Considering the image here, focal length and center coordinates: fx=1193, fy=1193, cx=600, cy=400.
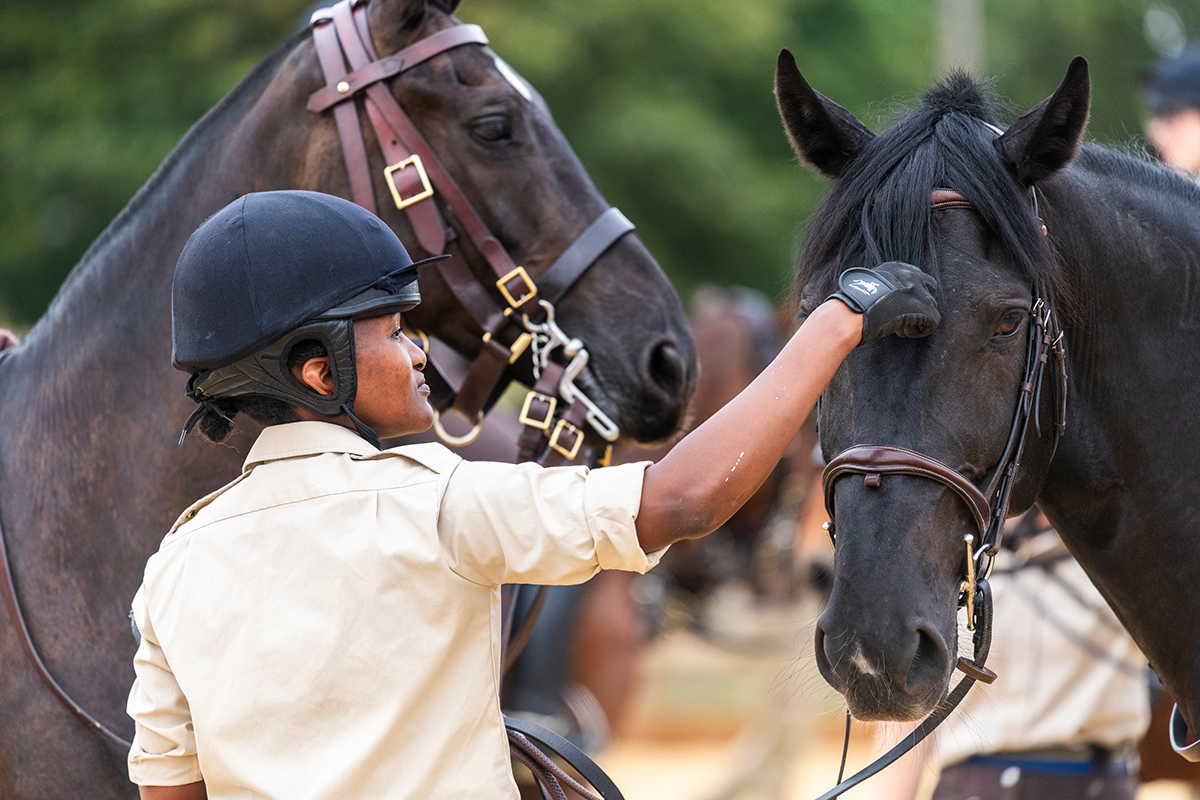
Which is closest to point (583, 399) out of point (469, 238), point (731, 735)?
point (469, 238)

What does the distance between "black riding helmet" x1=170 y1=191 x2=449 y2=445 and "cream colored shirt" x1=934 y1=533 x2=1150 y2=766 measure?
209cm

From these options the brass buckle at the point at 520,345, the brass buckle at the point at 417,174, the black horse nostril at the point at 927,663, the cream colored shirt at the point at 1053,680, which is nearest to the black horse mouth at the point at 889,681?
the black horse nostril at the point at 927,663

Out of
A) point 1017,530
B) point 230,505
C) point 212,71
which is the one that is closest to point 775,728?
point 1017,530

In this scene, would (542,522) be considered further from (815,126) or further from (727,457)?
(815,126)

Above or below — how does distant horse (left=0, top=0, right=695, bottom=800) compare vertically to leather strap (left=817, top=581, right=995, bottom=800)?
above

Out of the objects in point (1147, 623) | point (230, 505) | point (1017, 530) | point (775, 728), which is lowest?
point (775, 728)

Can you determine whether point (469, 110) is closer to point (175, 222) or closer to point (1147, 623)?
point (175, 222)

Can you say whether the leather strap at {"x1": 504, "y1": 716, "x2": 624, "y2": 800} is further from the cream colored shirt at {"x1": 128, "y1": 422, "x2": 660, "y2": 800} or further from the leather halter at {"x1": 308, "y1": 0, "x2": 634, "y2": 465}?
the leather halter at {"x1": 308, "y1": 0, "x2": 634, "y2": 465}

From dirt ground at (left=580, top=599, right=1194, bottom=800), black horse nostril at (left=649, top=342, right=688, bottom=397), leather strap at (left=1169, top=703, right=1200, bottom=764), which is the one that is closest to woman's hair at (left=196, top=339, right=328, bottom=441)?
black horse nostril at (left=649, top=342, right=688, bottom=397)

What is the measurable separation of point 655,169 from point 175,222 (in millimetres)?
8762

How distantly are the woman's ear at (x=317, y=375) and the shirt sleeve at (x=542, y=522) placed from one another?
24cm

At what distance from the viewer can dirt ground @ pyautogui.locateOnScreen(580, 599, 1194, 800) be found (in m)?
7.05

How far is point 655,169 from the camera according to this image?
35.9 feet

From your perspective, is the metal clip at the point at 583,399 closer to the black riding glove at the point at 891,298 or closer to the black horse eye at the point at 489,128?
the black horse eye at the point at 489,128
